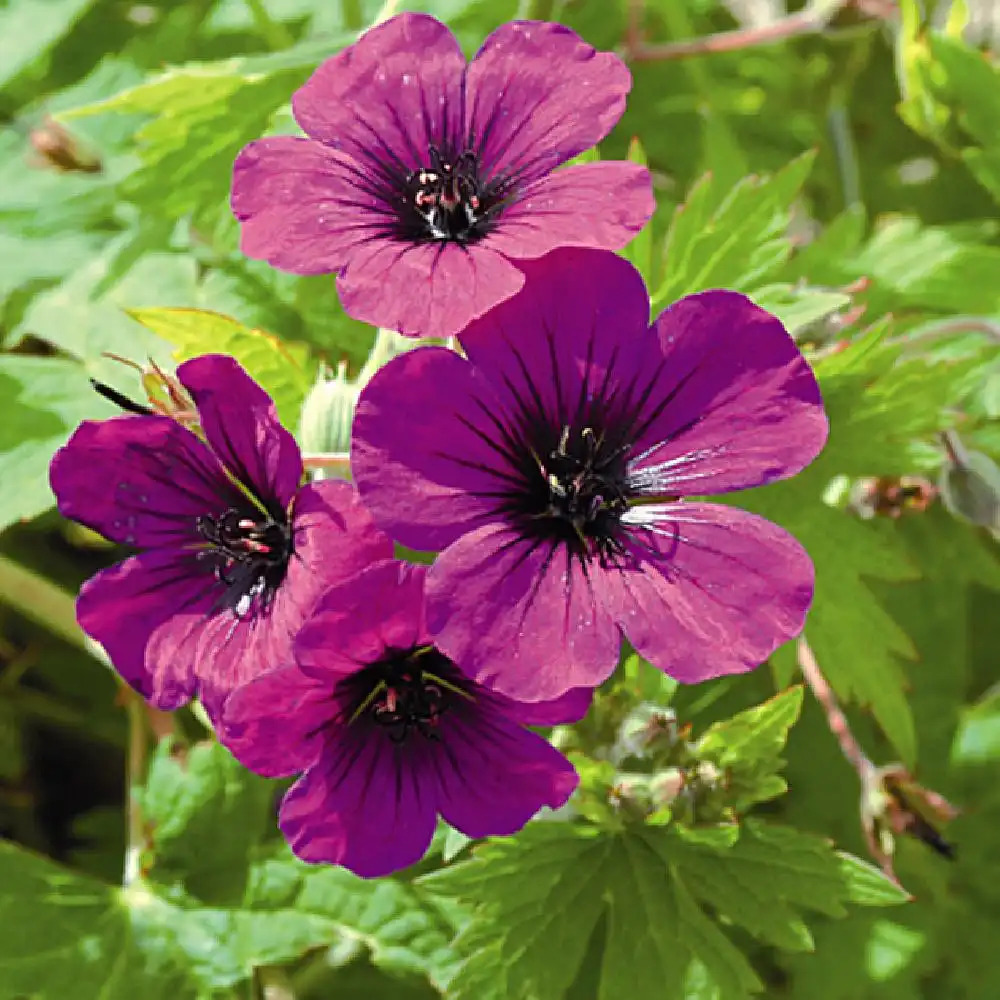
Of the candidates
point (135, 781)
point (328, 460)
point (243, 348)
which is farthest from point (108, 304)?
point (328, 460)

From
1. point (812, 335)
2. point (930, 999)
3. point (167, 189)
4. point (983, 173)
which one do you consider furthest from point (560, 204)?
point (930, 999)

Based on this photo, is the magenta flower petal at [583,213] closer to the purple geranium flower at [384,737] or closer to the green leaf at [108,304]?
the purple geranium flower at [384,737]

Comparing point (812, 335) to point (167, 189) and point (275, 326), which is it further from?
point (167, 189)

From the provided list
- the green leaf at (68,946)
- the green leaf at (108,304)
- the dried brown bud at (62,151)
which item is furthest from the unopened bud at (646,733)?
the dried brown bud at (62,151)

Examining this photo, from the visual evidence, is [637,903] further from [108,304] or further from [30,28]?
[30,28]

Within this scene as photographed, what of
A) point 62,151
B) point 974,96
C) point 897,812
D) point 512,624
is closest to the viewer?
point 512,624

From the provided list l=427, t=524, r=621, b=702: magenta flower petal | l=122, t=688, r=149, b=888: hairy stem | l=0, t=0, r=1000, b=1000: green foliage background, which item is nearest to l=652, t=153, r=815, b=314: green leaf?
l=0, t=0, r=1000, b=1000: green foliage background
